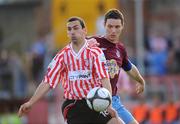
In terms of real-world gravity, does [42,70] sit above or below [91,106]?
below

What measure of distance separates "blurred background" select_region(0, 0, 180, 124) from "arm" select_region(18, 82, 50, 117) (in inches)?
375

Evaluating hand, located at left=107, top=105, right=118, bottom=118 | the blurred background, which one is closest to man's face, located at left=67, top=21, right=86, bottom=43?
hand, located at left=107, top=105, right=118, bottom=118

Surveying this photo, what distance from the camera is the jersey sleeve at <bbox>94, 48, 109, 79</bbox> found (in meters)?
13.6

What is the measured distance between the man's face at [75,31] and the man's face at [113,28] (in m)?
0.84

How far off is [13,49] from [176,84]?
630 centimetres

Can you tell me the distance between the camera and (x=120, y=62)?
14711 millimetres

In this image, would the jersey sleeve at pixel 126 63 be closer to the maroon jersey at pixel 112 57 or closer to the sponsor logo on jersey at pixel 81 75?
the maroon jersey at pixel 112 57

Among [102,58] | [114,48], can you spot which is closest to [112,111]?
[102,58]

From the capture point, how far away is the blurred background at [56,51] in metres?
24.6

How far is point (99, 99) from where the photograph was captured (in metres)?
13.0

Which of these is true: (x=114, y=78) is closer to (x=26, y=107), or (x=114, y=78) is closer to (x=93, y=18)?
(x=26, y=107)

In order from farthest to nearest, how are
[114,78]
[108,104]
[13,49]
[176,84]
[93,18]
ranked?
[13,49] < [93,18] < [176,84] < [114,78] < [108,104]

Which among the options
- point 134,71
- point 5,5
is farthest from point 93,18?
point 134,71

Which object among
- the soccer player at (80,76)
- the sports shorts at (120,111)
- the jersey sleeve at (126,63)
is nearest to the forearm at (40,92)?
the soccer player at (80,76)
